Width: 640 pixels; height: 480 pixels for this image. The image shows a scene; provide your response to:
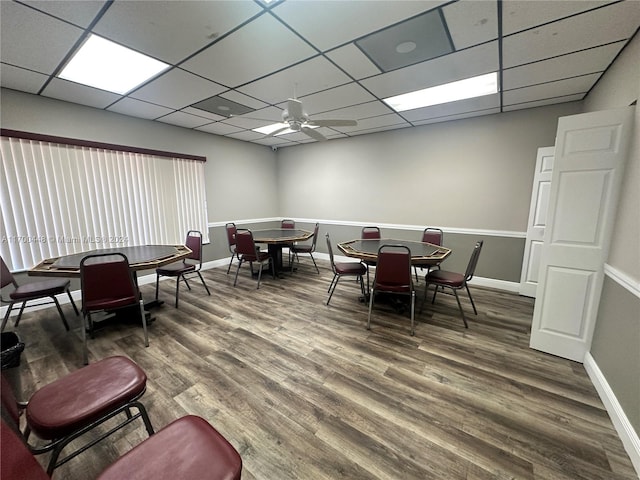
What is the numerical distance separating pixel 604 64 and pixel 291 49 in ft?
9.38

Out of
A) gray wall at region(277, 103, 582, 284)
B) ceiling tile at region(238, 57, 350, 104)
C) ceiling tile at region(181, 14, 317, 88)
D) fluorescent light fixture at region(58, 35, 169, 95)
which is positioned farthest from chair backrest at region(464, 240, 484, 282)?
fluorescent light fixture at region(58, 35, 169, 95)

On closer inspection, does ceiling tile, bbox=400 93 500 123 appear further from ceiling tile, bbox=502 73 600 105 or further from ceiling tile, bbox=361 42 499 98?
ceiling tile, bbox=361 42 499 98

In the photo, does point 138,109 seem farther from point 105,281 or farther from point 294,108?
point 105,281

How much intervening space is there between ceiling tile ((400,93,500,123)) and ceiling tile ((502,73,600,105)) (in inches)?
5.9

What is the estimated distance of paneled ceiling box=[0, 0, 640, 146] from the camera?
5.41 ft

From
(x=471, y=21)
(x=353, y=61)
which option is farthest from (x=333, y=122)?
(x=471, y=21)

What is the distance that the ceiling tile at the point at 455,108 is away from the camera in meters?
3.16

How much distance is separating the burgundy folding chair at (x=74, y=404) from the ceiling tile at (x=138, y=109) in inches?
129

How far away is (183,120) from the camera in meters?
3.99

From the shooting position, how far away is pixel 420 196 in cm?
445

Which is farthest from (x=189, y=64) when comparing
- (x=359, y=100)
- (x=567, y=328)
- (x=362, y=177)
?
(x=567, y=328)

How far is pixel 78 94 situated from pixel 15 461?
3.81 meters

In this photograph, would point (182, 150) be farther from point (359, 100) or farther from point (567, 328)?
point (567, 328)

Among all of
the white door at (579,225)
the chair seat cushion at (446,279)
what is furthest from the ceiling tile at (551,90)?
the chair seat cushion at (446,279)
